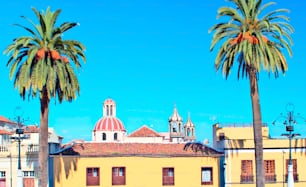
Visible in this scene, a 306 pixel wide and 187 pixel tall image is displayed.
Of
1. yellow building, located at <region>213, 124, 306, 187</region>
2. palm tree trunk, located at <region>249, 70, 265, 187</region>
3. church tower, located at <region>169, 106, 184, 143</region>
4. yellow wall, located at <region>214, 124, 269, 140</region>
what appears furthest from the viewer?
church tower, located at <region>169, 106, 184, 143</region>

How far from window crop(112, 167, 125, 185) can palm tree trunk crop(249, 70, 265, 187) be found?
1518cm

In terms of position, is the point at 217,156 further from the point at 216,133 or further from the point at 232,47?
the point at 232,47

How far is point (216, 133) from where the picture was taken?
48.7m

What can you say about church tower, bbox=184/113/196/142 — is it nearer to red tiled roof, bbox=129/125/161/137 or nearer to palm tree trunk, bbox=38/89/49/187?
red tiled roof, bbox=129/125/161/137

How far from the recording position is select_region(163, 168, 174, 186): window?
4584cm

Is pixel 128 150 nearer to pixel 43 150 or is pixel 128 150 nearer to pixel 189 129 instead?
pixel 43 150

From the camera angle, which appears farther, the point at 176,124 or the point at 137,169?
the point at 176,124

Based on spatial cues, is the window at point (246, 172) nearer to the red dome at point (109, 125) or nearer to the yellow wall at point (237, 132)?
the yellow wall at point (237, 132)

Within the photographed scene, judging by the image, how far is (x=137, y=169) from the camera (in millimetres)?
45469

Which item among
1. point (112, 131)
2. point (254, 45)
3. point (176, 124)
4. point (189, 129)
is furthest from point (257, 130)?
point (189, 129)

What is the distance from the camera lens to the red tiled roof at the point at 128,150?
Result: 148ft

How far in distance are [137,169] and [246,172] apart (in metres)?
8.37

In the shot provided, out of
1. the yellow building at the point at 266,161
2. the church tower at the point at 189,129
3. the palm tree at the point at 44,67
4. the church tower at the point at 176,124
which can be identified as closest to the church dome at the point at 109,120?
the church tower at the point at 176,124

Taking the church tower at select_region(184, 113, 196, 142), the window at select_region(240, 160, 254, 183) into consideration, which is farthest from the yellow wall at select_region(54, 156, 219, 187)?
the church tower at select_region(184, 113, 196, 142)
